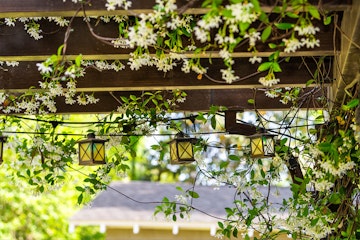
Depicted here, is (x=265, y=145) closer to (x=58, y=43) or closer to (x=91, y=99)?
(x=91, y=99)

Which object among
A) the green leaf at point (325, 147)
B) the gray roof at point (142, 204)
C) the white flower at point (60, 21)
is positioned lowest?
the gray roof at point (142, 204)

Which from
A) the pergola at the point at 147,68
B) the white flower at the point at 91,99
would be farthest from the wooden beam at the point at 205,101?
the white flower at the point at 91,99

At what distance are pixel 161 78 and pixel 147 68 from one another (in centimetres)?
10

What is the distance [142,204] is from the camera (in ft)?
29.3

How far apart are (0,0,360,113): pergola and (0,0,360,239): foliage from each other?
0.18 ft

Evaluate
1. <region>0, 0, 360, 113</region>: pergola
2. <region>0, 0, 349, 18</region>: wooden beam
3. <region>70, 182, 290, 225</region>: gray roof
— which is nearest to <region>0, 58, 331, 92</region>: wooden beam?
<region>0, 0, 360, 113</region>: pergola

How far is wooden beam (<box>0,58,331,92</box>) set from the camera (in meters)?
3.85

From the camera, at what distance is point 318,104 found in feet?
13.9

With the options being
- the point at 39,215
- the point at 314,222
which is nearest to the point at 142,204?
the point at 39,215

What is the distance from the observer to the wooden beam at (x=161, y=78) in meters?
3.85

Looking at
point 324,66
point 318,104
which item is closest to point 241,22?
point 324,66

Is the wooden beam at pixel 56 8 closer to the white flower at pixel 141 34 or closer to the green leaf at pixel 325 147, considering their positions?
the white flower at pixel 141 34

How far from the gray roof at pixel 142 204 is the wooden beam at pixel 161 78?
4.04m

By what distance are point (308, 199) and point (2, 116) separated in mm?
2236
